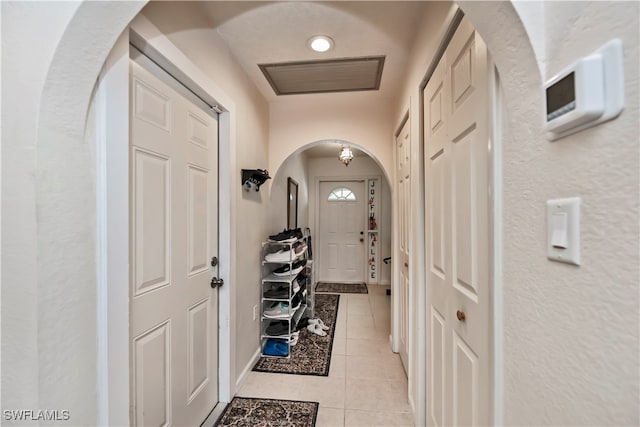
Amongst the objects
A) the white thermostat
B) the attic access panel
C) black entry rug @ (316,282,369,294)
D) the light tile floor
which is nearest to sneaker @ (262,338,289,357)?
the light tile floor

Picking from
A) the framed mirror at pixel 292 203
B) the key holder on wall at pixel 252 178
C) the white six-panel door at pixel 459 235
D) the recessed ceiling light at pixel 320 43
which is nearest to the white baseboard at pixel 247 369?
the white six-panel door at pixel 459 235

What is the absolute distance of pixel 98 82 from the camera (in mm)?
870

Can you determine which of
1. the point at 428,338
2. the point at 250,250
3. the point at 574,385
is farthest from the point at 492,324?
the point at 250,250

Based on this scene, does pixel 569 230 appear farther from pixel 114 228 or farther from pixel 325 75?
pixel 325 75

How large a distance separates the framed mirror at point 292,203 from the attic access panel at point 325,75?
57.3 inches

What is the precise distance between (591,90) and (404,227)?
72.3 inches

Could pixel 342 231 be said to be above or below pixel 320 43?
below

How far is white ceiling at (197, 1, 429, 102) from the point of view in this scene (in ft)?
4.71

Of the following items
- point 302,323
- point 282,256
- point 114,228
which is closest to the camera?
point 114,228

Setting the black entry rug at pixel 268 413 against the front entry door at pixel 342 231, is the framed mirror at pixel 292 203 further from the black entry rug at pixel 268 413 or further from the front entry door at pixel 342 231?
the black entry rug at pixel 268 413

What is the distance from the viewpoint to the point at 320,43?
67.6 inches

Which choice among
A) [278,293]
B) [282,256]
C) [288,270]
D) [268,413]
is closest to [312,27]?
[282,256]

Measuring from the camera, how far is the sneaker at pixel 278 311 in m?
2.48

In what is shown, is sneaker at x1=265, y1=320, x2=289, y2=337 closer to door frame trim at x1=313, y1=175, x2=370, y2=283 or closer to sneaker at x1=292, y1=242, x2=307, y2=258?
sneaker at x1=292, y1=242, x2=307, y2=258
